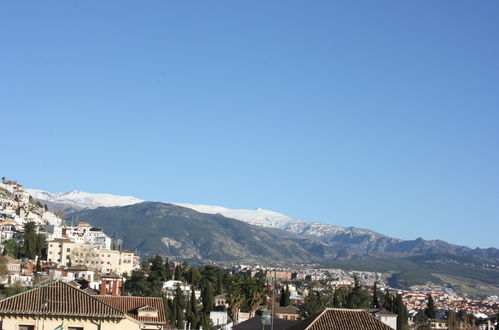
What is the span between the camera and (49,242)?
5906 inches

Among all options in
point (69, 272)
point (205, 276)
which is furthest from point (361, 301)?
point (69, 272)

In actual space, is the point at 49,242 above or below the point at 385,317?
above

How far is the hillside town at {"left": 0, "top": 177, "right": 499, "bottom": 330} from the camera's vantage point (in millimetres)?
39031

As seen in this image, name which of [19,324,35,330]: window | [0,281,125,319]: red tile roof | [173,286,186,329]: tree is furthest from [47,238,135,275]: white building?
[19,324,35,330]: window

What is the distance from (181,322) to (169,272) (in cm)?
6515

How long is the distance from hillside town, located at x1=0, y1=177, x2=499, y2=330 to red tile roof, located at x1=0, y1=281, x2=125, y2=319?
2.0 inches

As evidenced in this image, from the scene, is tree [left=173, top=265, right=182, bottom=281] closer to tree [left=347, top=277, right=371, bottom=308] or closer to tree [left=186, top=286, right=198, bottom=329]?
tree [left=347, top=277, right=371, bottom=308]

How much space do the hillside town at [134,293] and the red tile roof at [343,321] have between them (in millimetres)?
64

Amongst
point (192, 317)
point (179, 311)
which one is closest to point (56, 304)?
point (179, 311)

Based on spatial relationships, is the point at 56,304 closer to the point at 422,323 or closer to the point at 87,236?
the point at 422,323

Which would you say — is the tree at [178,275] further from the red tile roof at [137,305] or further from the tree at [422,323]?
the red tile roof at [137,305]

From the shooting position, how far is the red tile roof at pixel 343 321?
44.9 meters

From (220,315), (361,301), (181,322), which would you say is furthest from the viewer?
(361,301)

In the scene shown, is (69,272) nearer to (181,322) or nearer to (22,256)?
(22,256)
